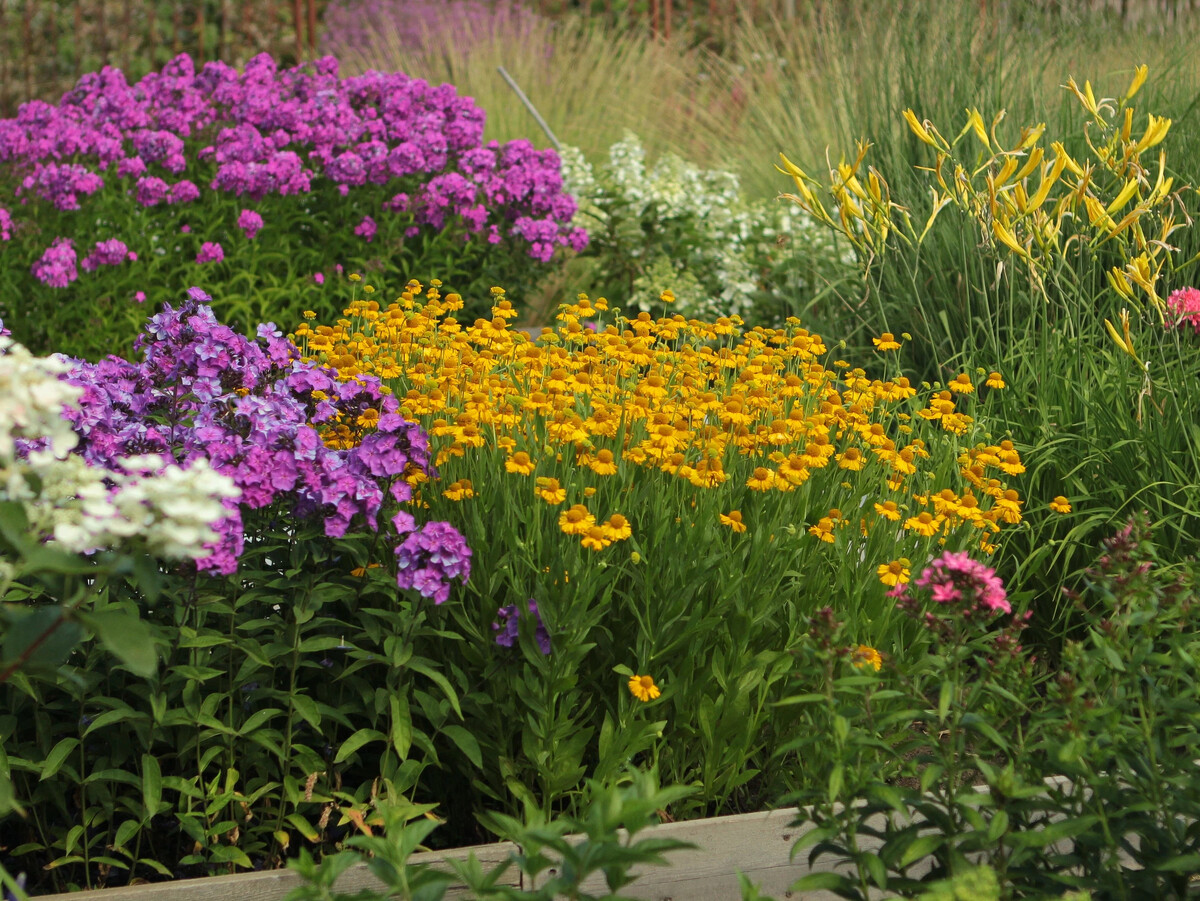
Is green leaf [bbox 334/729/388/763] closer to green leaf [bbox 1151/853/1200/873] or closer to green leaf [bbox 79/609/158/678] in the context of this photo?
green leaf [bbox 79/609/158/678]

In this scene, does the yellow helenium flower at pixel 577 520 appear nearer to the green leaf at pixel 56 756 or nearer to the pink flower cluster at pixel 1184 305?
the green leaf at pixel 56 756

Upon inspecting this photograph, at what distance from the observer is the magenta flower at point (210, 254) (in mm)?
5348

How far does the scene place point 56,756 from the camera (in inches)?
89.7

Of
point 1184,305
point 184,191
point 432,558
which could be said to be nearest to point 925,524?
point 432,558

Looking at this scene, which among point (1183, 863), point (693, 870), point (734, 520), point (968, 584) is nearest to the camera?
point (1183, 863)

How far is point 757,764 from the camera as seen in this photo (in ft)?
9.32

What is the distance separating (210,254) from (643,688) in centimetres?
370

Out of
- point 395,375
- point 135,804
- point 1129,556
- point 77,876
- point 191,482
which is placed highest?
point 191,482

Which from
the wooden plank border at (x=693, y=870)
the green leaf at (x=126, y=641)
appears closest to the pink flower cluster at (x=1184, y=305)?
the wooden plank border at (x=693, y=870)

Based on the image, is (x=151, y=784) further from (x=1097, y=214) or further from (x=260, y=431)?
(x=1097, y=214)

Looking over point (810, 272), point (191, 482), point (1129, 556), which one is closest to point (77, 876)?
point (191, 482)

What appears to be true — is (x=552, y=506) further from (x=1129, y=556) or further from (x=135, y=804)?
(x=1129, y=556)

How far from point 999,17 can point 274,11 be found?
9.51 m

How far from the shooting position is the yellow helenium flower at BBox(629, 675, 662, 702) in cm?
244
